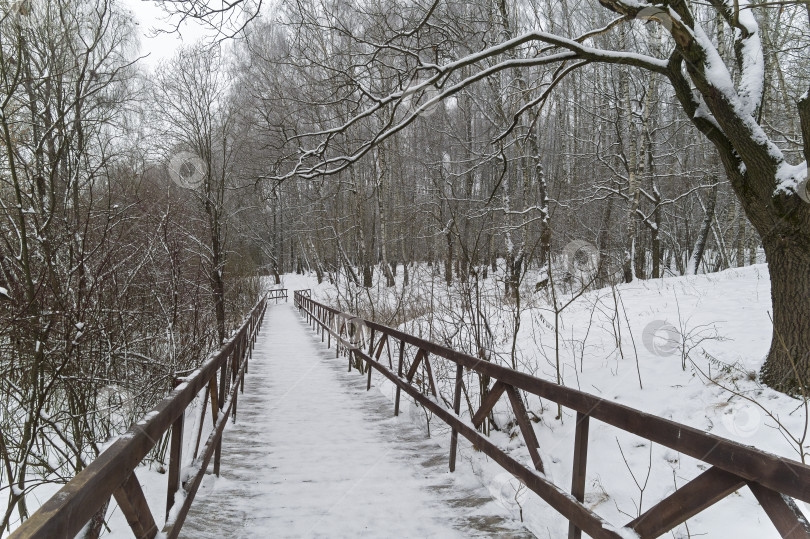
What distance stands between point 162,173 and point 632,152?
51.8ft

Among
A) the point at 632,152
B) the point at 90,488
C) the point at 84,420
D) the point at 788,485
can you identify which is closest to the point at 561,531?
the point at 788,485

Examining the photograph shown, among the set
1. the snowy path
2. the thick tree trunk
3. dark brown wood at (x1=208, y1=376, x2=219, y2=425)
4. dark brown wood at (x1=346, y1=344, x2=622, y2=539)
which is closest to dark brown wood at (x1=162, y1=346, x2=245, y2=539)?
dark brown wood at (x1=208, y1=376, x2=219, y2=425)

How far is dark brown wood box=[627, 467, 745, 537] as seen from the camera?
1750mm

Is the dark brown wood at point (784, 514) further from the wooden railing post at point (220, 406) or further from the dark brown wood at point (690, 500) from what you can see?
the wooden railing post at point (220, 406)

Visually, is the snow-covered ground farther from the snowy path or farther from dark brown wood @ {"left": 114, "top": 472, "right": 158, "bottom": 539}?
dark brown wood @ {"left": 114, "top": 472, "right": 158, "bottom": 539}

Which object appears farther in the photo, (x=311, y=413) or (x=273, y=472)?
(x=311, y=413)

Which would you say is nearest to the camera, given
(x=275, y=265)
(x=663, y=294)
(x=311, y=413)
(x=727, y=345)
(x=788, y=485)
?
(x=788, y=485)

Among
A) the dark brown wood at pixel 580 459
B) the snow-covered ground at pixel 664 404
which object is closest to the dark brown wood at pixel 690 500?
the dark brown wood at pixel 580 459

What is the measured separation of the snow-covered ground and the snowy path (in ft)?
1.18

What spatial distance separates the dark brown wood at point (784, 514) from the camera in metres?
1.48

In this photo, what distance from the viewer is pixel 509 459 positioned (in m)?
3.33

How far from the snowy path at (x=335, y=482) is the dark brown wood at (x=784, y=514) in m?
1.89

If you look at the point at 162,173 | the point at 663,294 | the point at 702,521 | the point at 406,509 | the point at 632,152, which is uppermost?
the point at 162,173

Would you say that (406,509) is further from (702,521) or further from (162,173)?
(162,173)
